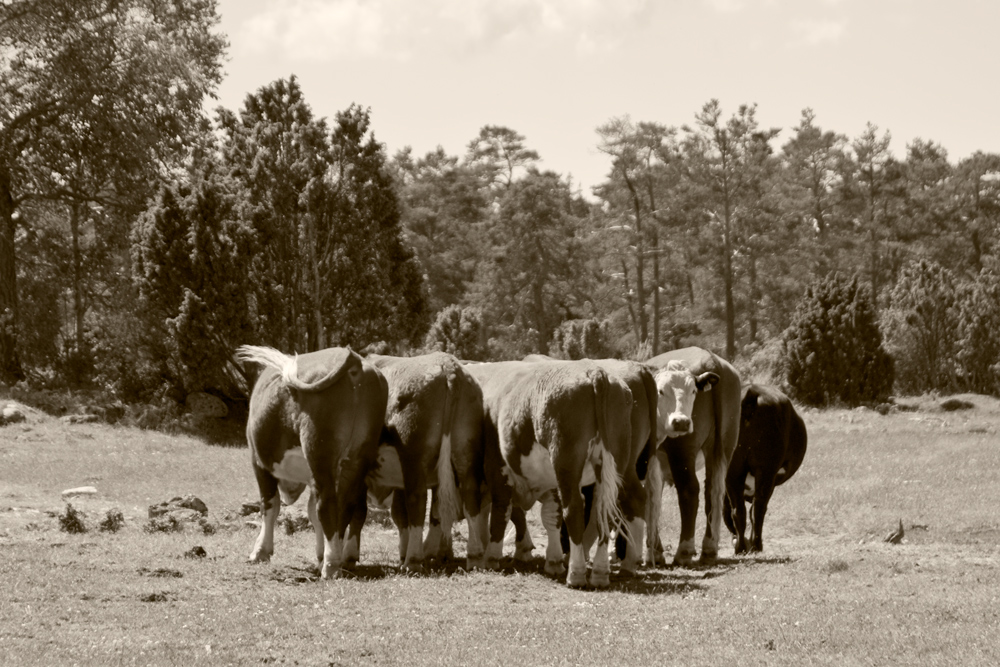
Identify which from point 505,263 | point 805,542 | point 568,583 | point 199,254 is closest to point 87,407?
point 199,254

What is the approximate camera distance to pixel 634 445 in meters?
13.6

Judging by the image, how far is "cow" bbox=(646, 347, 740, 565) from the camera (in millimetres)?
14992

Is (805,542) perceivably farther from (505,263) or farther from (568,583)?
(505,263)

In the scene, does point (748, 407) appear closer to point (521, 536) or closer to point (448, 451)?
point (521, 536)

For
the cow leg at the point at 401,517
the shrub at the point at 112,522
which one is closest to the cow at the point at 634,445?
the cow leg at the point at 401,517

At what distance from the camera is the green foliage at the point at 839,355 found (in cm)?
4472

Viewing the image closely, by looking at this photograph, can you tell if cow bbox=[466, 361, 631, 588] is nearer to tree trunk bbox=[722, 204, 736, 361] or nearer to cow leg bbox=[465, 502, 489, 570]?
cow leg bbox=[465, 502, 489, 570]

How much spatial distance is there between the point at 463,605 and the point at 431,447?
9.61 ft

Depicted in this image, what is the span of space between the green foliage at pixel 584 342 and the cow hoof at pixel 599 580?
1443 inches

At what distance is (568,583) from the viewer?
41.0ft

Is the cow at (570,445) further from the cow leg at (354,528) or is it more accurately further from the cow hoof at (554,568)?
the cow leg at (354,528)

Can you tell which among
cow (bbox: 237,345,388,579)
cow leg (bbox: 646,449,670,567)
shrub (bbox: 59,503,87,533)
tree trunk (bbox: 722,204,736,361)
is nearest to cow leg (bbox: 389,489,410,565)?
cow (bbox: 237,345,388,579)

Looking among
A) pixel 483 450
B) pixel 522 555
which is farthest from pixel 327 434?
pixel 522 555

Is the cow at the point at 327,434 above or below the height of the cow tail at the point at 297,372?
below
